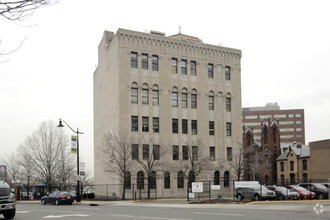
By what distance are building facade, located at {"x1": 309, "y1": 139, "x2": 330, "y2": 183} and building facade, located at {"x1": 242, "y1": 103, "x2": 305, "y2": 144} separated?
83504mm

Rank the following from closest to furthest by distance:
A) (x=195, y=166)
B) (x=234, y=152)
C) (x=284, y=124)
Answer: (x=195, y=166)
(x=234, y=152)
(x=284, y=124)

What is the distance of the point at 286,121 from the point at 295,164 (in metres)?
80.9

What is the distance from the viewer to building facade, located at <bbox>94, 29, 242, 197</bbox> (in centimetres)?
5075

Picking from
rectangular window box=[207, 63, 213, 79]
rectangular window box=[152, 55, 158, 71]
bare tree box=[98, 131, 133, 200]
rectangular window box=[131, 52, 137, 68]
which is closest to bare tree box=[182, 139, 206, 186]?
bare tree box=[98, 131, 133, 200]

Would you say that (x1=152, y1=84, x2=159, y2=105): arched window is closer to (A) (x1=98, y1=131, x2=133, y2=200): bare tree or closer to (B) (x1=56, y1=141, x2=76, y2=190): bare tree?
(A) (x1=98, y1=131, x2=133, y2=200): bare tree

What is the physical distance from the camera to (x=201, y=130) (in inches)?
2172

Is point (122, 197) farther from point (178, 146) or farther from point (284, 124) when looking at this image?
point (284, 124)

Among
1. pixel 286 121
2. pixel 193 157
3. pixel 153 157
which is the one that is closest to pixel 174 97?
pixel 193 157

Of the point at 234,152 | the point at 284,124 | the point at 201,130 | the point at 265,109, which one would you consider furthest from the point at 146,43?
the point at 265,109

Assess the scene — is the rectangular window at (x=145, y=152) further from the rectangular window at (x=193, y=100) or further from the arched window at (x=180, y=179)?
the rectangular window at (x=193, y=100)

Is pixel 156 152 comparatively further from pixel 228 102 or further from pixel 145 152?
pixel 228 102

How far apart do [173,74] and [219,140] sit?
10942 mm

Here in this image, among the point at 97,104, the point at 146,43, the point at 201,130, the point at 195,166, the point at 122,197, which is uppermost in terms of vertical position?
the point at 146,43

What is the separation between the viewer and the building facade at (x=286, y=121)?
16162cm
